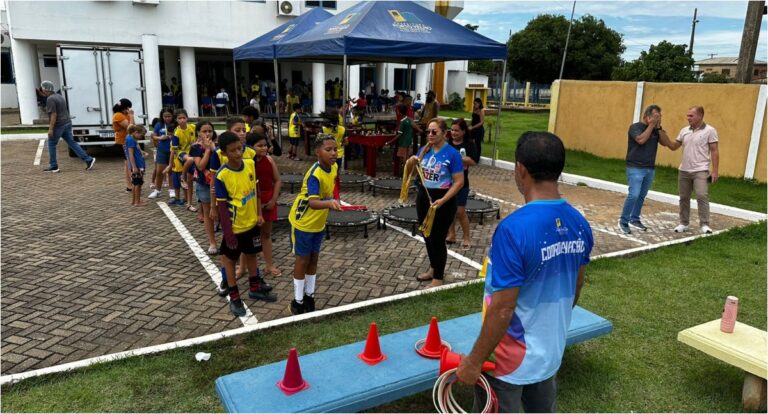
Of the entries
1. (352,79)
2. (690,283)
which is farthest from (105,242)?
(352,79)

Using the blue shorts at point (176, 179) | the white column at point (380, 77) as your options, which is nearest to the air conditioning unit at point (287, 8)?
the white column at point (380, 77)

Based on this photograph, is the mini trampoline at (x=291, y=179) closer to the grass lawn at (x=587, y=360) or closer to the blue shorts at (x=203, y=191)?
the blue shorts at (x=203, y=191)

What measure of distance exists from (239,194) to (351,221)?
9.49ft

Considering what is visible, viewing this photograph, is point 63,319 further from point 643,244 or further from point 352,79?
point 352,79

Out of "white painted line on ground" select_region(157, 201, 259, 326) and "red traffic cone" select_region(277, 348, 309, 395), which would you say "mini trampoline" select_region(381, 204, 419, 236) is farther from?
"red traffic cone" select_region(277, 348, 309, 395)

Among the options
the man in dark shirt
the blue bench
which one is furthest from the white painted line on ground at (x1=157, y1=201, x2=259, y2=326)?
the man in dark shirt

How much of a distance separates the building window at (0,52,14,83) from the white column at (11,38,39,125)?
377 inches

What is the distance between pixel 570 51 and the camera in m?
38.0

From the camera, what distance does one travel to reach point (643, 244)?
24.4 feet

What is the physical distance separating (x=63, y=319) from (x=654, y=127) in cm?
767

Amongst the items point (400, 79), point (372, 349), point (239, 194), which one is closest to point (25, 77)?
point (239, 194)

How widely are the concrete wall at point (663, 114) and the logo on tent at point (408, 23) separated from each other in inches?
252

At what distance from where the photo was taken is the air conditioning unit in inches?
888

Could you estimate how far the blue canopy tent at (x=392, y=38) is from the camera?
399 inches
